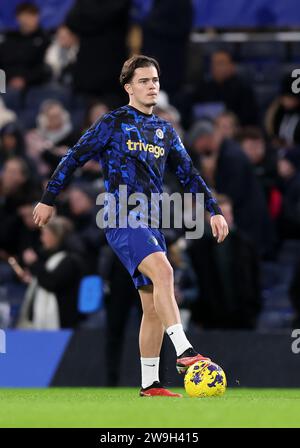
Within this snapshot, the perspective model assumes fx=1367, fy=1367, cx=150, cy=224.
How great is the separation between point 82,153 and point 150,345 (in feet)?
4.79

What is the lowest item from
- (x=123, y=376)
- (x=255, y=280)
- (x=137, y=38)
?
(x=123, y=376)

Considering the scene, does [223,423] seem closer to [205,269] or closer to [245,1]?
[205,269]

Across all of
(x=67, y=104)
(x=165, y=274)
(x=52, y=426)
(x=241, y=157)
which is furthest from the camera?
(x=67, y=104)

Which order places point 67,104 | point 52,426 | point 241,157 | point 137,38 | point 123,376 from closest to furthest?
1. point 52,426
2. point 123,376
3. point 241,157
4. point 137,38
5. point 67,104

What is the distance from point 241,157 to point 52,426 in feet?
28.4

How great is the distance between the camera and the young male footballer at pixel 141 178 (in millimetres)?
9461

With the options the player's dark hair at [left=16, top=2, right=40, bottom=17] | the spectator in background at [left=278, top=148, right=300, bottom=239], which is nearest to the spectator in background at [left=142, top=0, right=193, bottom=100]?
the player's dark hair at [left=16, top=2, right=40, bottom=17]

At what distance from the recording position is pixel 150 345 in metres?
9.81

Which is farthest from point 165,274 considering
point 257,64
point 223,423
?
point 257,64

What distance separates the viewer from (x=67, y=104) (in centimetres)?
1973

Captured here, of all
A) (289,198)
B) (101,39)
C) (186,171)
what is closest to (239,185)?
(289,198)

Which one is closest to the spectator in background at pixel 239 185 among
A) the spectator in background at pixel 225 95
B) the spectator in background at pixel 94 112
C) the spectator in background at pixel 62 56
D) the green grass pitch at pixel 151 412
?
the spectator in background at pixel 94 112

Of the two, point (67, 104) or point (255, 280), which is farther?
point (67, 104)

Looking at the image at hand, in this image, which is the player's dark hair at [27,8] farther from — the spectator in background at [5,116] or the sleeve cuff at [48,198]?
the sleeve cuff at [48,198]
